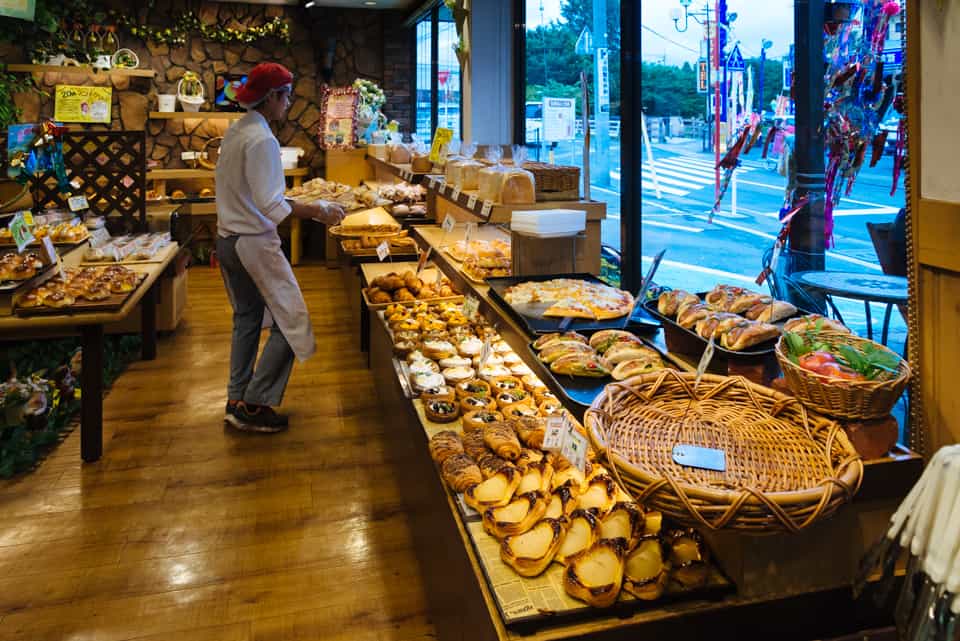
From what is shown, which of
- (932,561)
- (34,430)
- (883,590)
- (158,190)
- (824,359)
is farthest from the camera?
(158,190)

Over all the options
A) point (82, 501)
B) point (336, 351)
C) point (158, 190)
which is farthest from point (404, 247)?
point (158, 190)

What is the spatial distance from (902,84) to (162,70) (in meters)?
9.28

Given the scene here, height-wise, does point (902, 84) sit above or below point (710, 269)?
above

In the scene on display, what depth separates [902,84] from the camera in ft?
5.26

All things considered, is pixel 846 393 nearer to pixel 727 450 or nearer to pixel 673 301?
pixel 727 450

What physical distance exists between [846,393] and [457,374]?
176cm

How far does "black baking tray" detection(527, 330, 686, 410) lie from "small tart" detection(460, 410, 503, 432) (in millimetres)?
455

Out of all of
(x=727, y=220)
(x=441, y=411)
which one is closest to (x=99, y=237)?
(x=441, y=411)

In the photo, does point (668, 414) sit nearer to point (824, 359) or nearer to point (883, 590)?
point (824, 359)

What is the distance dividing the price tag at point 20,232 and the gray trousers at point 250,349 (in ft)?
2.94

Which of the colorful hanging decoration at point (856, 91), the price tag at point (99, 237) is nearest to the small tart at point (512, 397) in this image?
the colorful hanging decoration at point (856, 91)

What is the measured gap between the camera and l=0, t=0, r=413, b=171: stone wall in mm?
9008

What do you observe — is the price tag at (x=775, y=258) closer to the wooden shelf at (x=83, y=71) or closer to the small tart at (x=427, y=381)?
the small tart at (x=427, y=381)

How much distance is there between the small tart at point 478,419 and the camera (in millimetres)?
2434
